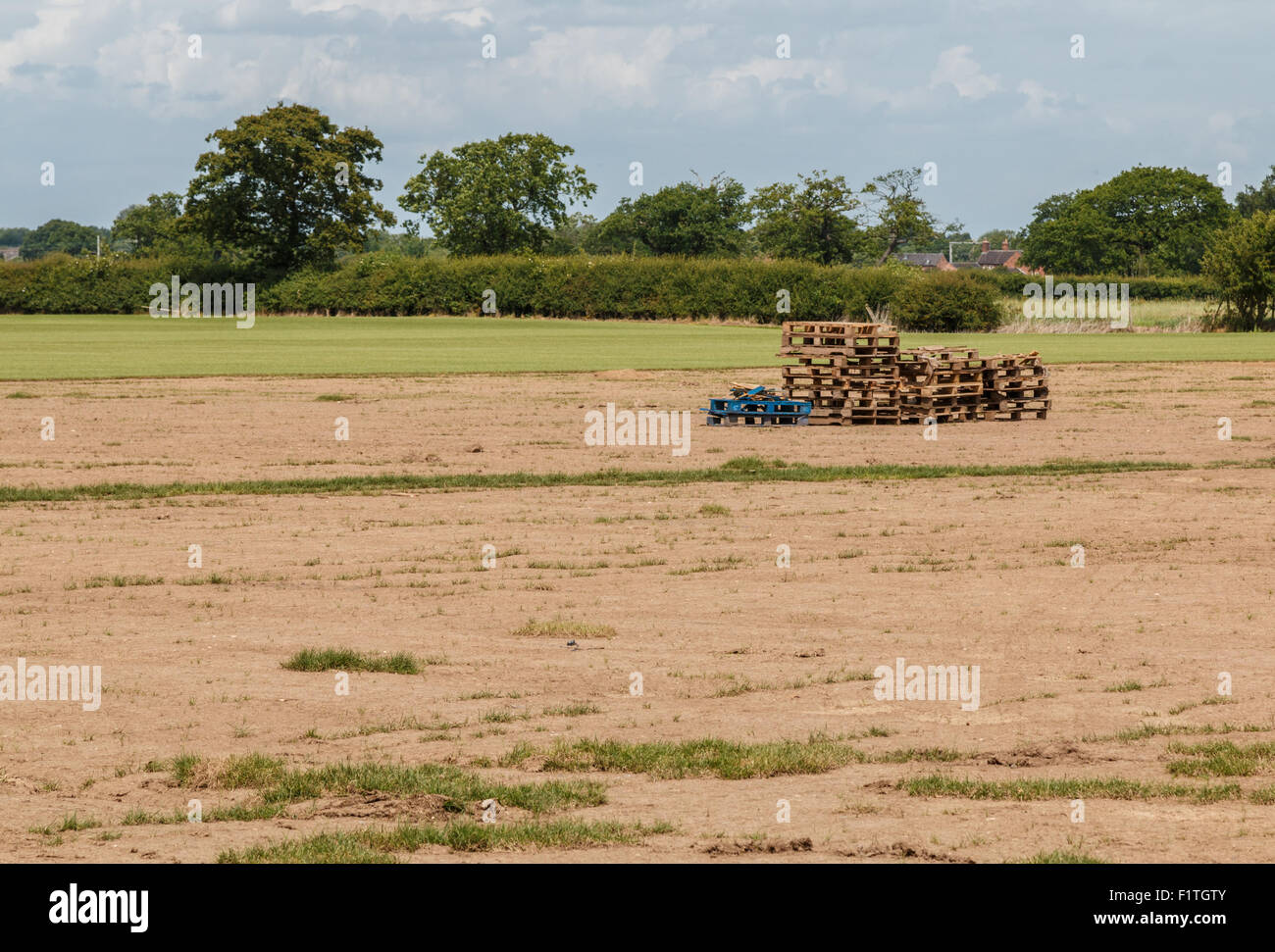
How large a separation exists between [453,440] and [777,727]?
1846 cm

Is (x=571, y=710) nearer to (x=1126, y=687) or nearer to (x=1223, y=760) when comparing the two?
(x=1126, y=687)

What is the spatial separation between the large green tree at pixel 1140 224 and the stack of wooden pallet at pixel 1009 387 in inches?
4469

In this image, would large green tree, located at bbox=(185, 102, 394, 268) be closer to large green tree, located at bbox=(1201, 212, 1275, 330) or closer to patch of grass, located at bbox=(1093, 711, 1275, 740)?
large green tree, located at bbox=(1201, 212, 1275, 330)

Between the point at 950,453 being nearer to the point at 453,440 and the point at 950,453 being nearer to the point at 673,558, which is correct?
the point at 453,440

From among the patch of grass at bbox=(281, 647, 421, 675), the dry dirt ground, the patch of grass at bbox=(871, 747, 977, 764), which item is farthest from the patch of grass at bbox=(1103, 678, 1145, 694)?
the patch of grass at bbox=(281, 647, 421, 675)

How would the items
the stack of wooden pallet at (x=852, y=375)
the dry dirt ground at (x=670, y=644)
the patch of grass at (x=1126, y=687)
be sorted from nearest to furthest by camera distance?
the dry dirt ground at (x=670, y=644) → the patch of grass at (x=1126, y=687) → the stack of wooden pallet at (x=852, y=375)

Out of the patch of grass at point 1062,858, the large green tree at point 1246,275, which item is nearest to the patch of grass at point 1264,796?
the patch of grass at point 1062,858

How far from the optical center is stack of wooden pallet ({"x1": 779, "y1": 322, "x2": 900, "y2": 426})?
30875 millimetres

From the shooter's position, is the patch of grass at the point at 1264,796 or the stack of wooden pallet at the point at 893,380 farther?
the stack of wooden pallet at the point at 893,380

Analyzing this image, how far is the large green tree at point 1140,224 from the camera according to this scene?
459 feet

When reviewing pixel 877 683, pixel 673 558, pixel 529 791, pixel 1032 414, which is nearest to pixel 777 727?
pixel 877 683

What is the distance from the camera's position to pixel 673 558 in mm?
15773

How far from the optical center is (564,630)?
1246 cm

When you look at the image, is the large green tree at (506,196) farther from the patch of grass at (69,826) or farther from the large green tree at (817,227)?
the patch of grass at (69,826)
